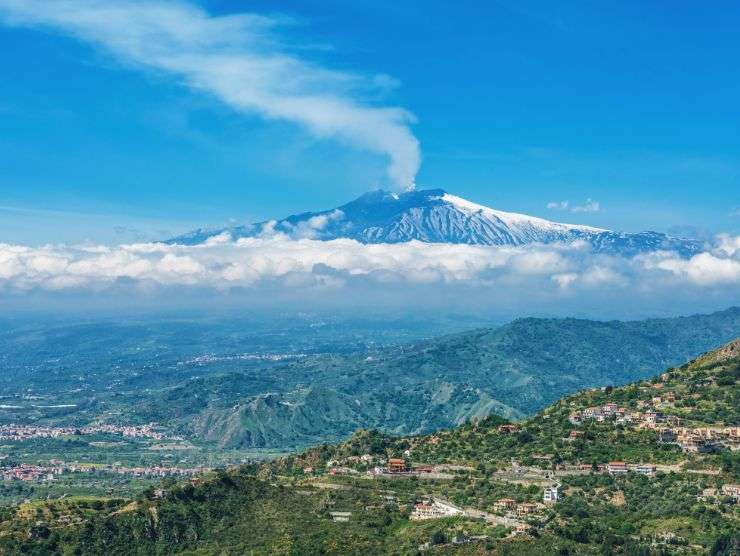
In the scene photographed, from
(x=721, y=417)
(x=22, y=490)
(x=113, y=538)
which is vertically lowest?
(x=22, y=490)

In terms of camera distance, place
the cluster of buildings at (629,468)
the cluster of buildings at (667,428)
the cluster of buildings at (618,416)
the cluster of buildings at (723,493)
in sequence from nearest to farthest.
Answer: the cluster of buildings at (723,493)
the cluster of buildings at (629,468)
the cluster of buildings at (667,428)
the cluster of buildings at (618,416)

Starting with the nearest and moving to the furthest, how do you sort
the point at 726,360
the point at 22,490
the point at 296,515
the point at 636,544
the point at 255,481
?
1. the point at 636,544
2. the point at 296,515
3. the point at 255,481
4. the point at 726,360
5. the point at 22,490

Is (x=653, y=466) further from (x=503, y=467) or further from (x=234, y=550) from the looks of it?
(x=234, y=550)

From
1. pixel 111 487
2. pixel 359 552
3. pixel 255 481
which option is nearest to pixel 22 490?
pixel 111 487

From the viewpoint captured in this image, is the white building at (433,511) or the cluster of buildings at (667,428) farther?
the cluster of buildings at (667,428)

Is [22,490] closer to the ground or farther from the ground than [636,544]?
closer to the ground

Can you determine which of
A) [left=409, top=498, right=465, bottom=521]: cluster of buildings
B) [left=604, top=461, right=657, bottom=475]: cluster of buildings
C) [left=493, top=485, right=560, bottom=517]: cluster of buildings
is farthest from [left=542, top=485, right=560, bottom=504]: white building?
[left=409, top=498, right=465, bottom=521]: cluster of buildings

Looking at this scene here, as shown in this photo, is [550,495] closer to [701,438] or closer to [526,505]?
[526,505]

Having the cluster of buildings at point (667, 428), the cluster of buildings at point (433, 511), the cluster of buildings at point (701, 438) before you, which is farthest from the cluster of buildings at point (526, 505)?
the cluster of buildings at point (667, 428)

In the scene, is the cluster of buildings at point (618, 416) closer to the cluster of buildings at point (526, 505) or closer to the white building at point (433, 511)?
the cluster of buildings at point (526, 505)
